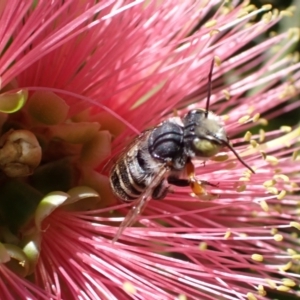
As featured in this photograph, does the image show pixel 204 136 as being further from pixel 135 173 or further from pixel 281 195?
pixel 281 195

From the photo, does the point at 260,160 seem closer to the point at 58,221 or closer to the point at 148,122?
the point at 148,122

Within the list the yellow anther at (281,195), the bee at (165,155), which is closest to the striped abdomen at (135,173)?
the bee at (165,155)

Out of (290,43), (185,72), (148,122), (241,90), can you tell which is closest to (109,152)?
(148,122)

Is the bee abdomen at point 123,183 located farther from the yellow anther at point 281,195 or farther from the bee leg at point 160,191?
the yellow anther at point 281,195

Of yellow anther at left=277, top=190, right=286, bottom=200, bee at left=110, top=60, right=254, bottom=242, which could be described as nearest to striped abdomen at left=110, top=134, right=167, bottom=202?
bee at left=110, top=60, right=254, bottom=242

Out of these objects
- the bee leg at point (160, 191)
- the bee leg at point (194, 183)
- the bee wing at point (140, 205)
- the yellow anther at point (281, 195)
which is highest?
the bee wing at point (140, 205)

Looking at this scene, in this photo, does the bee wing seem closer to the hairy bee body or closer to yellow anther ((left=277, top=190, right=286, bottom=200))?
the hairy bee body
